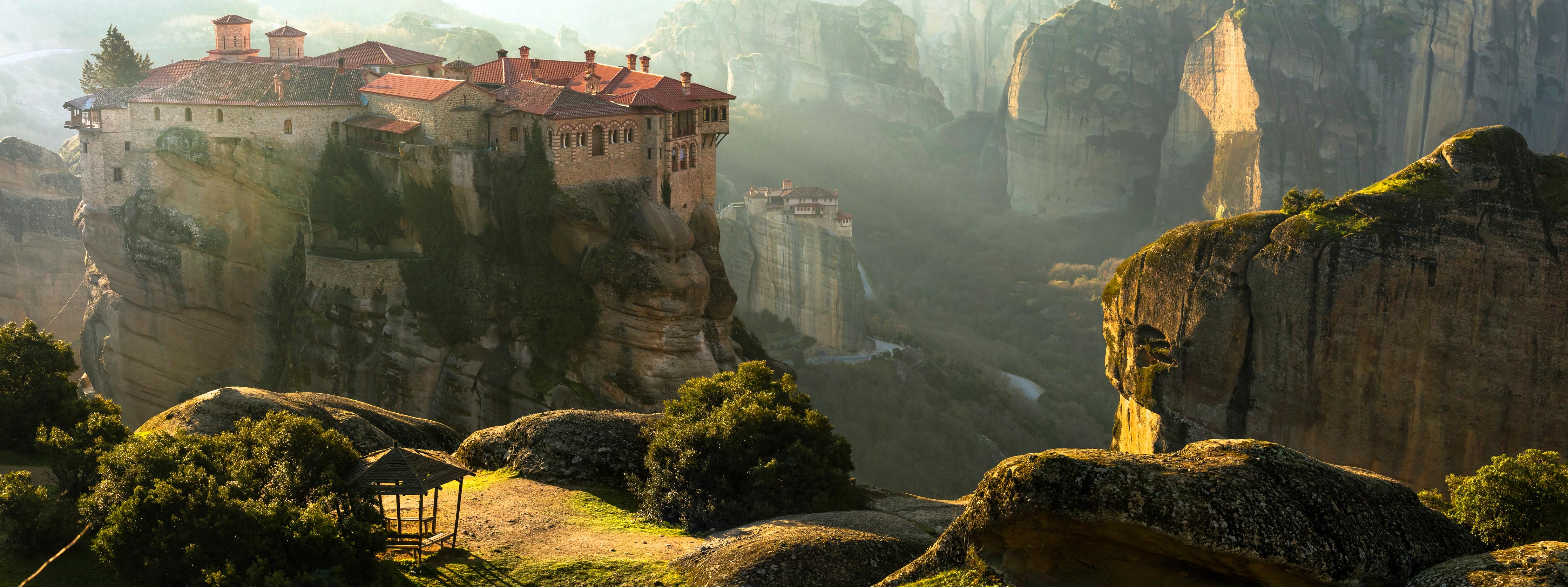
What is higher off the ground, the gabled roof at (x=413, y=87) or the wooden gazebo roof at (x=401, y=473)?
the gabled roof at (x=413, y=87)

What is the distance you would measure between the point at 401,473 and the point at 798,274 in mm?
49614

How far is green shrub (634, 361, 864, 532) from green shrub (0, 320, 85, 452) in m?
10.6

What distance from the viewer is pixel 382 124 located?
4072 cm

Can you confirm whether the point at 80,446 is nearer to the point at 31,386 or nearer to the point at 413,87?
the point at 31,386

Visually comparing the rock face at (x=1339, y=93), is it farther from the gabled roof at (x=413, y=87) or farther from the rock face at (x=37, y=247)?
the rock face at (x=37, y=247)

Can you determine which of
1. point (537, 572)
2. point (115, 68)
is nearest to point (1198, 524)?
point (537, 572)

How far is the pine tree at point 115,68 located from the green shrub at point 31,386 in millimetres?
28555

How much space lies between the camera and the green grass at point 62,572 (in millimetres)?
15188

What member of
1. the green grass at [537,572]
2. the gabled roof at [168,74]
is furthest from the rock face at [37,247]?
the green grass at [537,572]

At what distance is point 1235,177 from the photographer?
88125mm

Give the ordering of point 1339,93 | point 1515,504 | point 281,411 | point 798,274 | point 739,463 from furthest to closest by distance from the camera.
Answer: point 1339,93 → point 798,274 → point 739,463 → point 281,411 → point 1515,504

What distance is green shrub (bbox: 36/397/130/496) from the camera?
17188mm

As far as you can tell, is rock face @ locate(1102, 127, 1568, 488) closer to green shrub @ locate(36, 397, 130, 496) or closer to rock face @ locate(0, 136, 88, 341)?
green shrub @ locate(36, 397, 130, 496)

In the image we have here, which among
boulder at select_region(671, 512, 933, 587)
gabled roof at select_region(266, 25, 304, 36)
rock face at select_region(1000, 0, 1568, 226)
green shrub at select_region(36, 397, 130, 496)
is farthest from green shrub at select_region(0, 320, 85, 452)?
rock face at select_region(1000, 0, 1568, 226)
